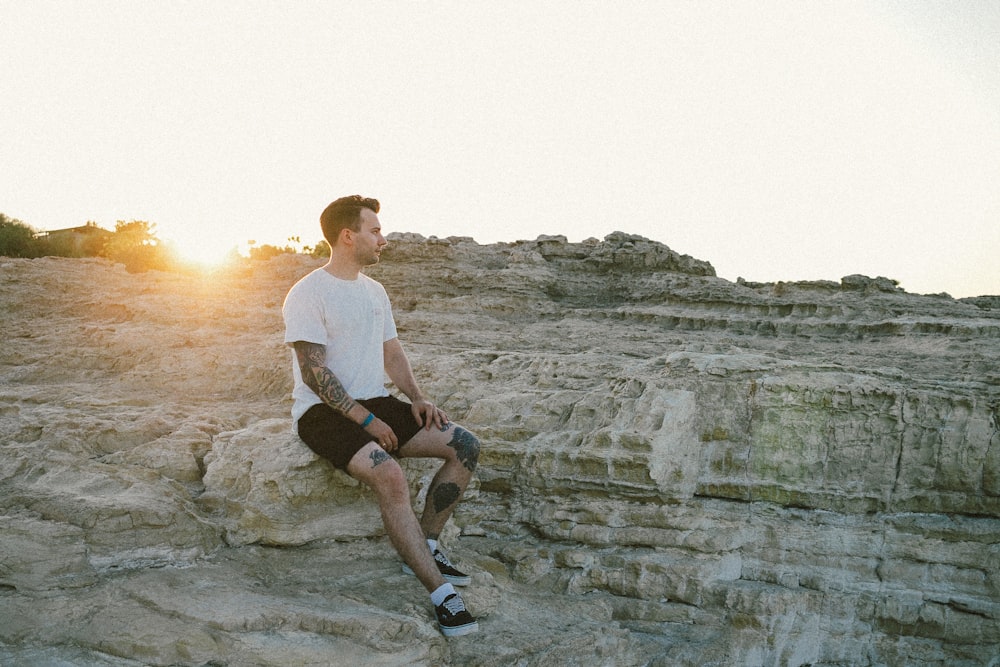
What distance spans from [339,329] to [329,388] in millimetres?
404

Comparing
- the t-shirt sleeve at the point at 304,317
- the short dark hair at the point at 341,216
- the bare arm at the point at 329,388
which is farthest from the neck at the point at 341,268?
the bare arm at the point at 329,388

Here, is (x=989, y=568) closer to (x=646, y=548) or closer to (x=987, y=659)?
(x=987, y=659)

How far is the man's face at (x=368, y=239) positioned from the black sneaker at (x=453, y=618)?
78.6 inches

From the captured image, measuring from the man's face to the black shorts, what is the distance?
87 cm

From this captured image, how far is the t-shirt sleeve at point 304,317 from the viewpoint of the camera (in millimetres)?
4383

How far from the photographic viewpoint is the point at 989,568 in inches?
202

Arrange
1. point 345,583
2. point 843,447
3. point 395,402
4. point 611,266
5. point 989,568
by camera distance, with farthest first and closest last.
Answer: point 611,266 < point 843,447 < point 989,568 < point 395,402 < point 345,583

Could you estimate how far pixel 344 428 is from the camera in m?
4.41

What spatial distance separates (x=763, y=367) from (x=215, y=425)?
411 cm

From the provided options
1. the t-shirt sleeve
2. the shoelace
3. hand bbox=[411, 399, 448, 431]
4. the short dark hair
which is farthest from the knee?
the short dark hair

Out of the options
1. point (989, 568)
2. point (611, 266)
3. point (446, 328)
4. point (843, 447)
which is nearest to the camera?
point (989, 568)

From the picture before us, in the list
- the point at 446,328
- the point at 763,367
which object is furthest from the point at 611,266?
the point at 763,367

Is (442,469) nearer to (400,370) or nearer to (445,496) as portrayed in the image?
(445,496)

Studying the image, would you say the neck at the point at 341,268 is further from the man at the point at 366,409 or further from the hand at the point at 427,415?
the hand at the point at 427,415
